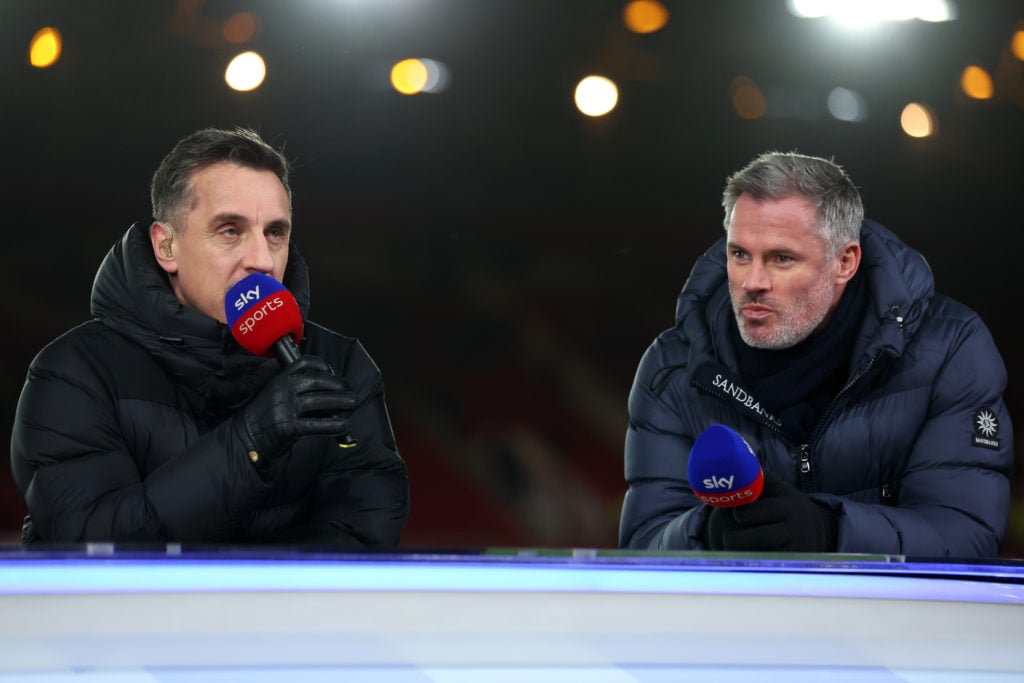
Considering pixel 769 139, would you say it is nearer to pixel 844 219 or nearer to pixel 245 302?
pixel 844 219

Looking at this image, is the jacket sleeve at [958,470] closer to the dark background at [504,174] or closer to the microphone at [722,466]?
the dark background at [504,174]

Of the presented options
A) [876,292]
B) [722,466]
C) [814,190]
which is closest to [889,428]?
[876,292]

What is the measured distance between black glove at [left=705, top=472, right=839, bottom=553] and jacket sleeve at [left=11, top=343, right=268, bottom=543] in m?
0.72

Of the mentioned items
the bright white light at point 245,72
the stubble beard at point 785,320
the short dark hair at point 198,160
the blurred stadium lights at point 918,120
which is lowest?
the stubble beard at point 785,320

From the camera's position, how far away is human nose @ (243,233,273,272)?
6.98 ft

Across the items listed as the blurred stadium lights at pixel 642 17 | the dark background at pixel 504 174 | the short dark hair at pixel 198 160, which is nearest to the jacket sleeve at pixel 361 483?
the dark background at pixel 504 174

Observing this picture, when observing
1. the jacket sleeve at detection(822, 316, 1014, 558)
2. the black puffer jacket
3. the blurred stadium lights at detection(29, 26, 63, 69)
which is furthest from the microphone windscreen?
the jacket sleeve at detection(822, 316, 1014, 558)

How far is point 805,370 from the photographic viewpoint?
88.3 inches

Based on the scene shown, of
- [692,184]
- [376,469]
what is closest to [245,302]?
[376,469]

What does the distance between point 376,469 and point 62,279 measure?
0.70 m

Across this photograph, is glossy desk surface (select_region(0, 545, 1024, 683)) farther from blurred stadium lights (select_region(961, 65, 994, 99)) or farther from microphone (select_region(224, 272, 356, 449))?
blurred stadium lights (select_region(961, 65, 994, 99))

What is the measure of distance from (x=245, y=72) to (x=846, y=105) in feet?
4.18

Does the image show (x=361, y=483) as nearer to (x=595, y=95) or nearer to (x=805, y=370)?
(x=805, y=370)

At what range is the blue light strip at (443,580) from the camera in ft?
4.04
